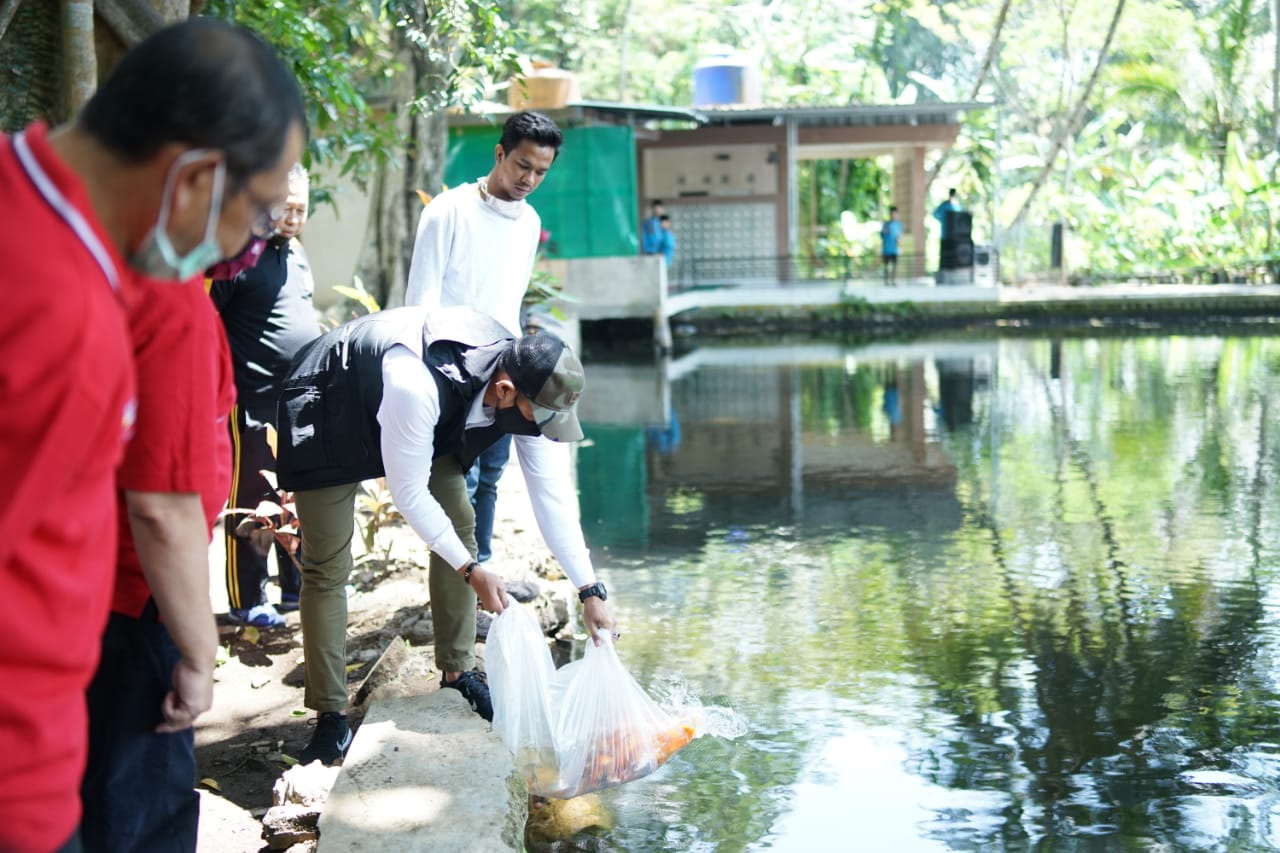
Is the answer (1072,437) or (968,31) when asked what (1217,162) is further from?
(1072,437)

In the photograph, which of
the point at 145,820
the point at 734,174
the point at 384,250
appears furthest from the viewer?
the point at 734,174

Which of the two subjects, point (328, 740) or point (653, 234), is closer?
point (328, 740)

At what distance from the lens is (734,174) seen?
1046 inches

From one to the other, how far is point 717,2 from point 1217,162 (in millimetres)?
13013

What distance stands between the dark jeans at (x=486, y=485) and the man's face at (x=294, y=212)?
103cm

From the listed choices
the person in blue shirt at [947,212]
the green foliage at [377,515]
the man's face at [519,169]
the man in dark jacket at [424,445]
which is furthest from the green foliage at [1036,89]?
the man in dark jacket at [424,445]

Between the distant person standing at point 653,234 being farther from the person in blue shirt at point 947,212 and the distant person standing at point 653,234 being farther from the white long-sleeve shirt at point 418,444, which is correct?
the white long-sleeve shirt at point 418,444

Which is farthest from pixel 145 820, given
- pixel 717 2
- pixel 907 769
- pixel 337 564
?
pixel 717 2

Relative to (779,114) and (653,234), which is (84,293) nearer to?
(653,234)

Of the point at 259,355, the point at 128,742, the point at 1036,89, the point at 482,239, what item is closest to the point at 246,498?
the point at 259,355

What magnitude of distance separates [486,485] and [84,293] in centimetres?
369

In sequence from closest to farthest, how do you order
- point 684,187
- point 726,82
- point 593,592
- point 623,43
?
point 593,592, point 726,82, point 684,187, point 623,43

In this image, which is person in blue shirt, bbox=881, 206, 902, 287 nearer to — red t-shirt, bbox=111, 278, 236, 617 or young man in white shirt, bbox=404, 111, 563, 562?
young man in white shirt, bbox=404, 111, 563, 562

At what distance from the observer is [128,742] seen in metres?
2.09
